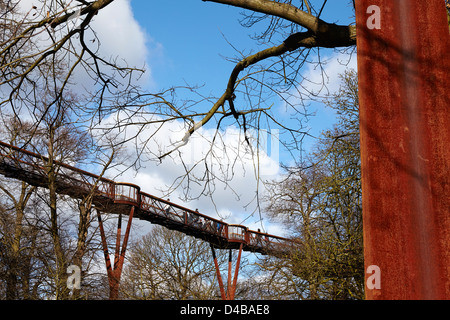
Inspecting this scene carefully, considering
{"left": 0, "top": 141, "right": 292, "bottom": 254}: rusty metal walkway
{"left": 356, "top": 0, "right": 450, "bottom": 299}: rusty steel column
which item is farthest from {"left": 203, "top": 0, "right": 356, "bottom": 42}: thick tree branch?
{"left": 0, "top": 141, "right": 292, "bottom": 254}: rusty metal walkway

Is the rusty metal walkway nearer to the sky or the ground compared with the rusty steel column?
nearer to the sky

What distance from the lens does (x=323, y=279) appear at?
24.9 ft

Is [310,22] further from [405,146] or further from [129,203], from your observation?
[129,203]

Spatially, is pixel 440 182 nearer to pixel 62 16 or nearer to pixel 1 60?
pixel 62 16

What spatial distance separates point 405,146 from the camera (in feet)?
4.42

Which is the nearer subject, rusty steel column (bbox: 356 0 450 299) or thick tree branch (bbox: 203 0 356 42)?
rusty steel column (bbox: 356 0 450 299)

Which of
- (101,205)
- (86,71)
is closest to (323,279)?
(86,71)

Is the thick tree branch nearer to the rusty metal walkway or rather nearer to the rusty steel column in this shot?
the rusty steel column

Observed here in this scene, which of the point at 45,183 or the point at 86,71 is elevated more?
the point at 45,183

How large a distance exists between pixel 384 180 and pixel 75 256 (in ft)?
39.0

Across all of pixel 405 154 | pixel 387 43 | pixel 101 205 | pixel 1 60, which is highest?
pixel 101 205

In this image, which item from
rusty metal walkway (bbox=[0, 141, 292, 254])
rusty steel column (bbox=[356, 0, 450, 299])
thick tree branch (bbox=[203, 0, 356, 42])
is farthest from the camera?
rusty metal walkway (bbox=[0, 141, 292, 254])

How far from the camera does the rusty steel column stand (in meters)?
1.30

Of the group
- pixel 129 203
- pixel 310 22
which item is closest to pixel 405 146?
pixel 310 22
